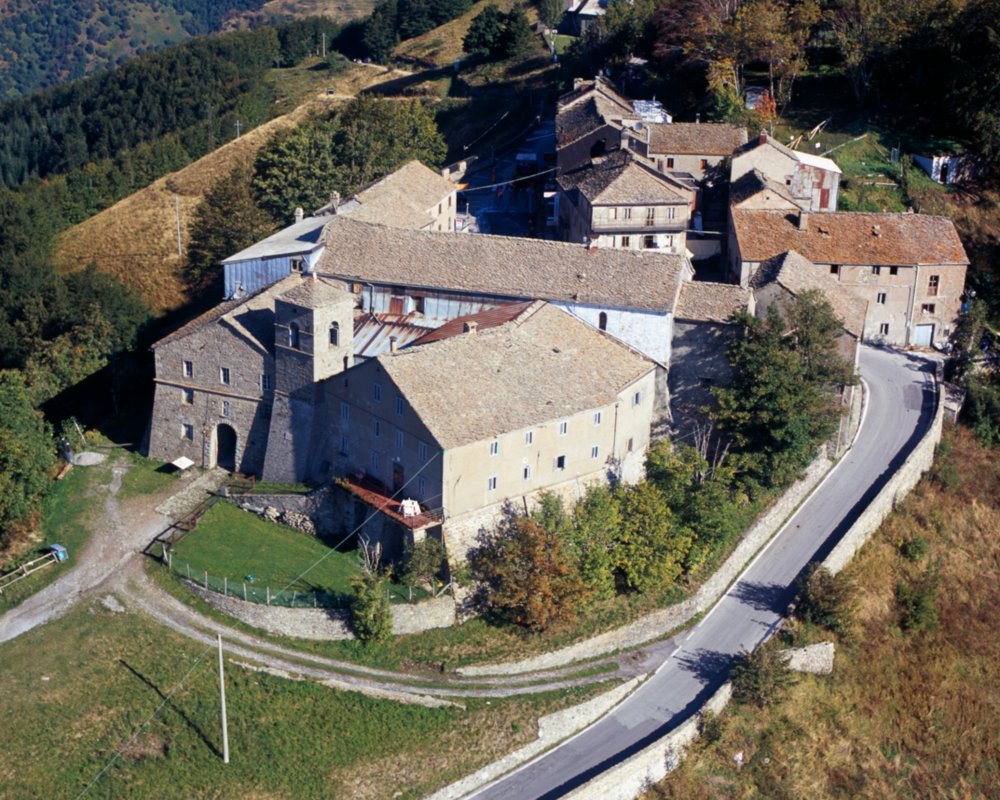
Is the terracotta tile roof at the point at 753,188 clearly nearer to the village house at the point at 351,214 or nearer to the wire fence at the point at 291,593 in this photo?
the village house at the point at 351,214

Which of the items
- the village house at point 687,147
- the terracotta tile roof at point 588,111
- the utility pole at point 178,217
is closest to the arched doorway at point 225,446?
the utility pole at point 178,217

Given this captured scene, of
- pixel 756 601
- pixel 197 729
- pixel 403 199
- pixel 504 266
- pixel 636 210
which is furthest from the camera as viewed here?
pixel 403 199

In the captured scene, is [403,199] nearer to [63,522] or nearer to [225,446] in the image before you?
[225,446]

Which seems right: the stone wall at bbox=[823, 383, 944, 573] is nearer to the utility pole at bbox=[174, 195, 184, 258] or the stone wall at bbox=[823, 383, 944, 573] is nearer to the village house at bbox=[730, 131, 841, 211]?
the village house at bbox=[730, 131, 841, 211]

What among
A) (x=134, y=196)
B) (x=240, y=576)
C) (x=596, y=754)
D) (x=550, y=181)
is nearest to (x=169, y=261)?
(x=134, y=196)

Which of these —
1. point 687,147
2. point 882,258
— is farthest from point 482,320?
point 687,147

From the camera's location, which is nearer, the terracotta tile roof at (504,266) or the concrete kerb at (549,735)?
the concrete kerb at (549,735)
